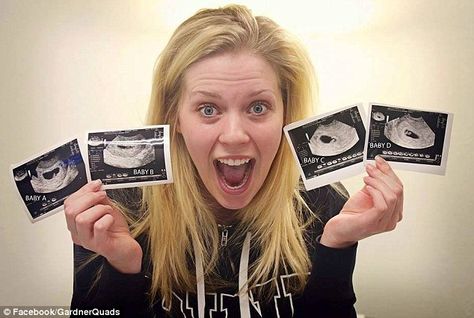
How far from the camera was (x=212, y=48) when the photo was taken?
149 centimetres

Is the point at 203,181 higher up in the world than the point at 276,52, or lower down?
lower down

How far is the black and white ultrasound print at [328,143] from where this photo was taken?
1501 millimetres

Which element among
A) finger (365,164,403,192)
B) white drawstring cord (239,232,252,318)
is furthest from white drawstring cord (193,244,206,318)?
finger (365,164,403,192)

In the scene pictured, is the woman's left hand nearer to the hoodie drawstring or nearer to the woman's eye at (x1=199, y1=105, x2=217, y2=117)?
the hoodie drawstring

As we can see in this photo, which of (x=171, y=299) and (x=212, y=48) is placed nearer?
(x=212, y=48)

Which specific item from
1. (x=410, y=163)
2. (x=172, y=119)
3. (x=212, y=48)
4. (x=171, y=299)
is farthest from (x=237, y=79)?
(x=171, y=299)

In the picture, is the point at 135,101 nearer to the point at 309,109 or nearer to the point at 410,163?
the point at 309,109

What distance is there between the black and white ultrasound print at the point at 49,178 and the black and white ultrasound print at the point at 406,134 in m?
0.86

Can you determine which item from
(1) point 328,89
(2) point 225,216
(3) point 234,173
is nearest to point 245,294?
(2) point 225,216

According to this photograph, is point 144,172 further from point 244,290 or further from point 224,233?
point 244,290

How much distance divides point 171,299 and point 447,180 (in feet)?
3.01

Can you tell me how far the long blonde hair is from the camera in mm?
1532

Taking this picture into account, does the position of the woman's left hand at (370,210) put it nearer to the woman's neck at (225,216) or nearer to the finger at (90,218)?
the woman's neck at (225,216)

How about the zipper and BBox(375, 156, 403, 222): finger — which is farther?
the zipper
